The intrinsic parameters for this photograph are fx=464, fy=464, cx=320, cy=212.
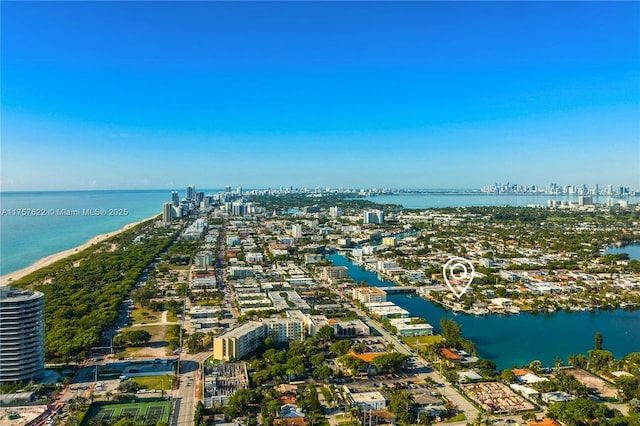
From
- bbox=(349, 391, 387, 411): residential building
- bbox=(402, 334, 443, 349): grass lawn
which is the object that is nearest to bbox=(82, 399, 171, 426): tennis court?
bbox=(349, 391, 387, 411): residential building

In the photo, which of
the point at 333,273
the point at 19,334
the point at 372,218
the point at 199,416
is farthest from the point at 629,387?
the point at 372,218

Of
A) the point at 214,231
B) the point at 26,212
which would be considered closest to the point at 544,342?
the point at 214,231

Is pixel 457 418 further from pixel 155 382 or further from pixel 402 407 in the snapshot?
pixel 155 382

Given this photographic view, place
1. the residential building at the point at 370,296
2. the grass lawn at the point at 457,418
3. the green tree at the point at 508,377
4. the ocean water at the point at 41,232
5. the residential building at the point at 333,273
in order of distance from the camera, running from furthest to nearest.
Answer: the ocean water at the point at 41,232 → the residential building at the point at 333,273 → the residential building at the point at 370,296 → the green tree at the point at 508,377 → the grass lawn at the point at 457,418

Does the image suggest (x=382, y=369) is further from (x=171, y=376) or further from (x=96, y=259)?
(x=96, y=259)

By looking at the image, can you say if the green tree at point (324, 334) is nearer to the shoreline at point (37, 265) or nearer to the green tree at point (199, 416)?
the green tree at point (199, 416)

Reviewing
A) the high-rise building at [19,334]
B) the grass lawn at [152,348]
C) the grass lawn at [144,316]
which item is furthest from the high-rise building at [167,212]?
the high-rise building at [19,334]
